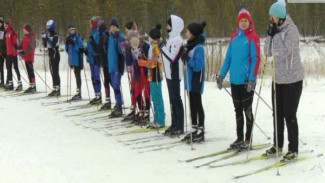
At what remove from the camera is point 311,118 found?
7.05 m

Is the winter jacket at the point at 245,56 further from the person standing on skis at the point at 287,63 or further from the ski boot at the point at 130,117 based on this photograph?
the ski boot at the point at 130,117

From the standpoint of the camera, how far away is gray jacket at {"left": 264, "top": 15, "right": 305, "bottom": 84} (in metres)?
4.66

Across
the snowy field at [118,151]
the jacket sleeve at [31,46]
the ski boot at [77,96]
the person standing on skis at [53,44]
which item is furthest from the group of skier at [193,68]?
the jacket sleeve at [31,46]

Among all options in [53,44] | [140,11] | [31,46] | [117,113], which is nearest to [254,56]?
[117,113]

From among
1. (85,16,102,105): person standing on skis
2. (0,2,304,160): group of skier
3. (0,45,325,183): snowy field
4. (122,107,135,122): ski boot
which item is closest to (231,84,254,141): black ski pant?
(0,2,304,160): group of skier

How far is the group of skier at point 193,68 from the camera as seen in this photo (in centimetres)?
473

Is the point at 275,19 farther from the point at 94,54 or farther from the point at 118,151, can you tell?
the point at 94,54

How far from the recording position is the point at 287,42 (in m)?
4.65

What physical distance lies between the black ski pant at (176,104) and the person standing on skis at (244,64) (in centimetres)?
92

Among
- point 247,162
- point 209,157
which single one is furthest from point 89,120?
point 247,162

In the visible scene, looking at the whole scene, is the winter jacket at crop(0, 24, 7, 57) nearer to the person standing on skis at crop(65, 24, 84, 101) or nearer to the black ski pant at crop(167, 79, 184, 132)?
the person standing on skis at crop(65, 24, 84, 101)

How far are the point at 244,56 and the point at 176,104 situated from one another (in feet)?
4.95

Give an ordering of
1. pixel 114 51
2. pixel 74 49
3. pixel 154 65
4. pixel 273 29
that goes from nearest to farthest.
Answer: pixel 273 29 → pixel 154 65 → pixel 114 51 → pixel 74 49

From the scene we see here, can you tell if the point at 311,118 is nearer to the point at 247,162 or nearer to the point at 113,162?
the point at 247,162
